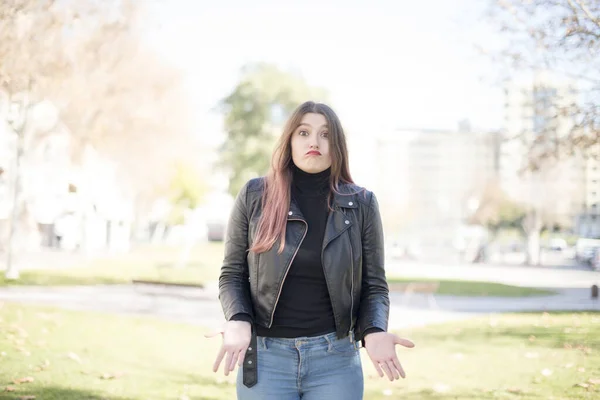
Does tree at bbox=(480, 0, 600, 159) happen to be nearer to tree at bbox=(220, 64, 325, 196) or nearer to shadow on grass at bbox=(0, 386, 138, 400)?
shadow on grass at bbox=(0, 386, 138, 400)

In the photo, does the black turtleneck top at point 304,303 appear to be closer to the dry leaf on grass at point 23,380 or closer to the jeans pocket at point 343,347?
the jeans pocket at point 343,347

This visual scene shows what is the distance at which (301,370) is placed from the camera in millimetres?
2754

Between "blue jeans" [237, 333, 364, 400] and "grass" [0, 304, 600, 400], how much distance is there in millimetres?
4887

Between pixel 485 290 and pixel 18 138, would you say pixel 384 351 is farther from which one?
pixel 485 290

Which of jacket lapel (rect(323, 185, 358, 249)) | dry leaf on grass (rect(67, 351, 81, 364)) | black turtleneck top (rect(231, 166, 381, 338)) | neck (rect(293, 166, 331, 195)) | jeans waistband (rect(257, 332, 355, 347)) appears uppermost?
neck (rect(293, 166, 331, 195))

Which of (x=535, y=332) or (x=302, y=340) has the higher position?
(x=302, y=340)

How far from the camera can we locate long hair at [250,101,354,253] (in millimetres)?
2820

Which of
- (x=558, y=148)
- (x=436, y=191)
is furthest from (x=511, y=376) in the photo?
(x=436, y=191)

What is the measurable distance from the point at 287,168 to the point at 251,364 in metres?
0.82

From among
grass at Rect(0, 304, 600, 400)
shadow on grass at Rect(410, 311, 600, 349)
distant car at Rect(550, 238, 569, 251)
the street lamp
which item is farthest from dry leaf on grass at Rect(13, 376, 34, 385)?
distant car at Rect(550, 238, 569, 251)

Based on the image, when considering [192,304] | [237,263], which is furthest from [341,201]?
[192,304]

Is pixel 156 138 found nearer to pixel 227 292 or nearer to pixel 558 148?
pixel 558 148

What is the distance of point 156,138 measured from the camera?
115 feet

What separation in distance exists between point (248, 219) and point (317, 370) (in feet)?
2.19
